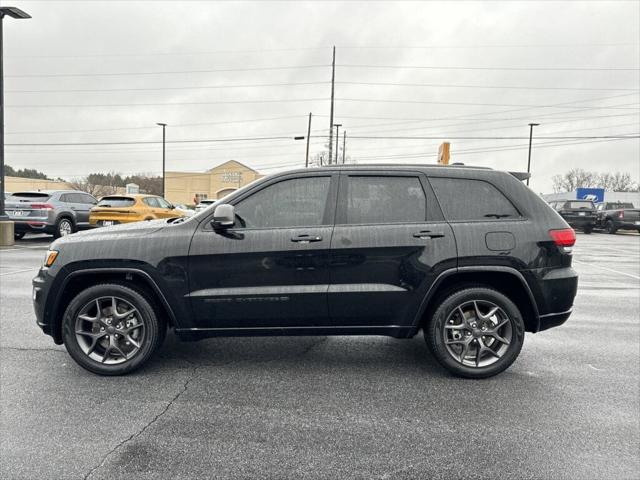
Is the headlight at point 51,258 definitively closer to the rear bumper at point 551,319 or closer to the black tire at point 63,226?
the rear bumper at point 551,319

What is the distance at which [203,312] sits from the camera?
3.67m

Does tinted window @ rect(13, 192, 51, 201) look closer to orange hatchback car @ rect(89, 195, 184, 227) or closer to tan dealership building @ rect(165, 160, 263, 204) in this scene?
orange hatchback car @ rect(89, 195, 184, 227)

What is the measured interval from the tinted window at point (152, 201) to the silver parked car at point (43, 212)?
283 cm

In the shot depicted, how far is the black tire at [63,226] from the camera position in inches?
590

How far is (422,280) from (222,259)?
1.68 m

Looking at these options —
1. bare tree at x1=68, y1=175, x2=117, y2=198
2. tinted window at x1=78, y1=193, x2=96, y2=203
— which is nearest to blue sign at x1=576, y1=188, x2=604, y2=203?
tinted window at x1=78, y1=193, x2=96, y2=203

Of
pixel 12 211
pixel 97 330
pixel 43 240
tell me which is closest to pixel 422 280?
pixel 97 330

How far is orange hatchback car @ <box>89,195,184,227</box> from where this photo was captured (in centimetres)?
1412

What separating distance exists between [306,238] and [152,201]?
13.3 meters

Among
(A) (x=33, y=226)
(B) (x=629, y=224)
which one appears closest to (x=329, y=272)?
(A) (x=33, y=226)

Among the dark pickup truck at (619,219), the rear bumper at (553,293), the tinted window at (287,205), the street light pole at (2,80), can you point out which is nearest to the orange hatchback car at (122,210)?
the street light pole at (2,80)

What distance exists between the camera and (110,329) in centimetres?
371

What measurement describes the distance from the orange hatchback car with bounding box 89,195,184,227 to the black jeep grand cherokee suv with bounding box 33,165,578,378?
11.0 m

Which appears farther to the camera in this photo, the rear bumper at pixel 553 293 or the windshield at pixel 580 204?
the windshield at pixel 580 204
